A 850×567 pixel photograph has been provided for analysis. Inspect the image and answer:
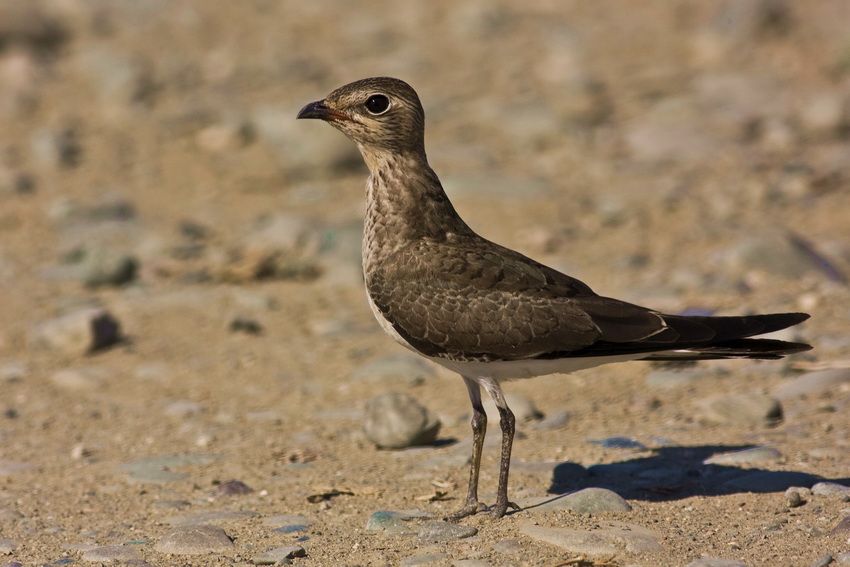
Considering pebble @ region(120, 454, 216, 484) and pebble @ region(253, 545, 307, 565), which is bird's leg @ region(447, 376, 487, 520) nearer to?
pebble @ region(253, 545, 307, 565)

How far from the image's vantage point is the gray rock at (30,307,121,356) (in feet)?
35.7

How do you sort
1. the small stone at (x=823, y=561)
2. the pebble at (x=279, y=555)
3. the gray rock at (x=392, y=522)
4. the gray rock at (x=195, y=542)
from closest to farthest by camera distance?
the small stone at (x=823, y=561), the pebble at (x=279, y=555), the gray rock at (x=195, y=542), the gray rock at (x=392, y=522)

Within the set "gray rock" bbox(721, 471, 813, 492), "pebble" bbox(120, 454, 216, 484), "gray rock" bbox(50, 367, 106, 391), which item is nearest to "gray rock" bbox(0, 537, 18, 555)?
"pebble" bbox(120, 454, 216, 484)

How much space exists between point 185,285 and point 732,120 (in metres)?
7.33

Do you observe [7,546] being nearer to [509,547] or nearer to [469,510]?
[469,510]

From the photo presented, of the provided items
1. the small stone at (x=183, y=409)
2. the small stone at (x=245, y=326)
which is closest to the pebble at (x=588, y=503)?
the small stone at (x=183, y=409)

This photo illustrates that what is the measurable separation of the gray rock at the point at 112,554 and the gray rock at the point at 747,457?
136 inches

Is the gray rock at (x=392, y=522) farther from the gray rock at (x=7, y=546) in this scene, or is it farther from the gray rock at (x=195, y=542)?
the gray rock at (x=7, y=546)

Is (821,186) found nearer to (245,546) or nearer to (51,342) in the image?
(51,342)

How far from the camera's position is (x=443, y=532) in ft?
22.5

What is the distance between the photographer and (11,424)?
9461 mm

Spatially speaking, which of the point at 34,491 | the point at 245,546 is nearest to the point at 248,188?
the point at 34,491

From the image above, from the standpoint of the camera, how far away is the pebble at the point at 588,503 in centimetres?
709

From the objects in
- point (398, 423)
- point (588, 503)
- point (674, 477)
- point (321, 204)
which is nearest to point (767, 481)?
point (674, 477)
